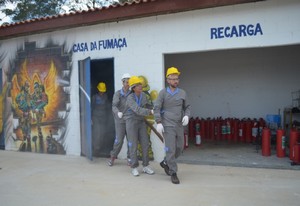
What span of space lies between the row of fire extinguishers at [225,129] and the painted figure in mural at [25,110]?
4.26 meters

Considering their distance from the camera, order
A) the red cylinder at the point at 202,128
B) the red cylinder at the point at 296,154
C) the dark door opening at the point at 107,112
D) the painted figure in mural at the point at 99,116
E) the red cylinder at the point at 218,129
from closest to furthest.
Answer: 1. the red cylinder at the point at 296,154
2. the painted figure in mural at the point at 99,116
3. the dark door opening at the point at 107,112
4. the red cylinder at the point at 218,129
5. the red cylinder at the point at 202,128

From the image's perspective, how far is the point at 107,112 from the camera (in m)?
8.11

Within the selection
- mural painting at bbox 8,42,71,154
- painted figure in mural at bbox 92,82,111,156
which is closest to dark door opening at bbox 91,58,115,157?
painted figure in mural at bbox 92,82,111,156

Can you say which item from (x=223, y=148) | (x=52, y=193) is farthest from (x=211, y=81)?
(x=52, y=193)

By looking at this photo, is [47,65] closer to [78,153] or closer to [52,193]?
[78,153]

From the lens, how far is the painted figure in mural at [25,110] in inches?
343

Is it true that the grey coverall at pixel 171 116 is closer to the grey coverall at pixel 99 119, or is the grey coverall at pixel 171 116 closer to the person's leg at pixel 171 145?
the person's leg at pixel 171 145

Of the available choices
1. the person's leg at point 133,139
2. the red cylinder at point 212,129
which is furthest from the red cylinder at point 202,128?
the person's leg at point 133,139

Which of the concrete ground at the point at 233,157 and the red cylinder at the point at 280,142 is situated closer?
the concrete ground at the point at 233,157

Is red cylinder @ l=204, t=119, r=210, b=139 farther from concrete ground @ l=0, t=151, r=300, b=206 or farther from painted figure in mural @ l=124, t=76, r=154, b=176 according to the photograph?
painted figure in mural @ l=124, t=76, r=154, b=176

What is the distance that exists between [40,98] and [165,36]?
378 cm

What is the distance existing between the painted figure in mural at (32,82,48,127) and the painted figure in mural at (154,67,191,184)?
4.01 metres

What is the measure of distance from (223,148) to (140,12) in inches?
151

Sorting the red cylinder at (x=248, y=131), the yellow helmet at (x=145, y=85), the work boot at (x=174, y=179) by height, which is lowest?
the work boot at (x=174, y=179)
